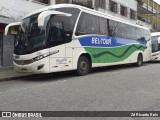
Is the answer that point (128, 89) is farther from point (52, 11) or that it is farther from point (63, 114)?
point (52, 11)

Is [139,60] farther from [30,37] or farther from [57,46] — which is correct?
[30,37]

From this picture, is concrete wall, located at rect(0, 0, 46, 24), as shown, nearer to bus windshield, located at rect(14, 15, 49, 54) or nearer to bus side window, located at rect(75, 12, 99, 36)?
bus windshield, located at rect(14, 15, 49, 54)

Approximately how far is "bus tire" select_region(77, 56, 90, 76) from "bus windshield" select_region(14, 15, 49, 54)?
8.35 feet

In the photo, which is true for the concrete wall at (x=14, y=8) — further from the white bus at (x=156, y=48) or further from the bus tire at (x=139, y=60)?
the white bus at (x=156, y=48)

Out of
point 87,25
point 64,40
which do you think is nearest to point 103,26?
point 87,25

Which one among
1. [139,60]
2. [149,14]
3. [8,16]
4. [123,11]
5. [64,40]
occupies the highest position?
[149,14]

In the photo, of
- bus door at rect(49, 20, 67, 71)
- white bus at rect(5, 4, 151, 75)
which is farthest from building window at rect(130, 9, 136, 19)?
bus door at rect(49, 20, 67, 71)

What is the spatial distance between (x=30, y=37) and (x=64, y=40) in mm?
1508

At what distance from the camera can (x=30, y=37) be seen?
11922mm

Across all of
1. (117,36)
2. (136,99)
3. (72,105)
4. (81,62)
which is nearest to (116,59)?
(117,36)

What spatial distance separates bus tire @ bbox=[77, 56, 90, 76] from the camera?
13.3m

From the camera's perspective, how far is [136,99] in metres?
7.66

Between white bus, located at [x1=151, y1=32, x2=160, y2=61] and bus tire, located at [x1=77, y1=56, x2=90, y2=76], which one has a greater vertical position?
white bus, located at [x1=151, y1=32, x2=160, y2=61]

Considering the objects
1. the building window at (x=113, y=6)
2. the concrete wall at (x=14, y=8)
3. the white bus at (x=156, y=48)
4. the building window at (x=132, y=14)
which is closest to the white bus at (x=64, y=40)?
the concrete wall at (x=14, y=8)
